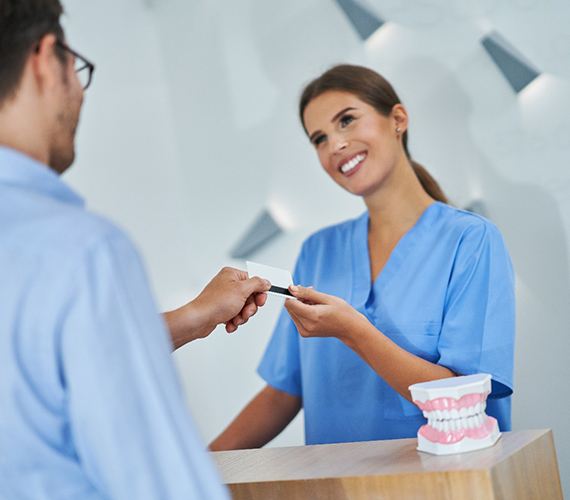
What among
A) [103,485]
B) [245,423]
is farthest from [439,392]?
[245,423]

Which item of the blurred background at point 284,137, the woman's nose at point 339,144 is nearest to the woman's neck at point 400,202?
the woman's nose at point 339,144

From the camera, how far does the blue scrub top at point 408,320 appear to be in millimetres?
1653

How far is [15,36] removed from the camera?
2.68ft

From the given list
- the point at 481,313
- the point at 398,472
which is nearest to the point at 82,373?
the point at 398,472

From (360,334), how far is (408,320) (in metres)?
0.21

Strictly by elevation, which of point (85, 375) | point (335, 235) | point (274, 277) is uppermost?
point (85, 375)

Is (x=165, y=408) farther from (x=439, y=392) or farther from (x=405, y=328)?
(x=405, y=328)

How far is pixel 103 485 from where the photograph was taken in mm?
738

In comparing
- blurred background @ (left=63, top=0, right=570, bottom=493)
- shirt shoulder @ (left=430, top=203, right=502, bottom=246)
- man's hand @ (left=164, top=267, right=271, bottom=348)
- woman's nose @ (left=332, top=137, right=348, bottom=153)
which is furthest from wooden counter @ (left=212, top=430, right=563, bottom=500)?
blurred background @ (left=63, top=0, right=570, bottom=493)

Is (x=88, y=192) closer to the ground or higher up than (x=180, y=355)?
higher up

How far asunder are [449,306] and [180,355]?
105 centimetres

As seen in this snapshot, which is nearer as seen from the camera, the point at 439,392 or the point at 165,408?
the point at 165,408

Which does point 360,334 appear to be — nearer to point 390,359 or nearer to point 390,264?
point 390,359

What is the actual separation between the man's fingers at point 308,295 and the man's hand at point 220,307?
0.05 meters
